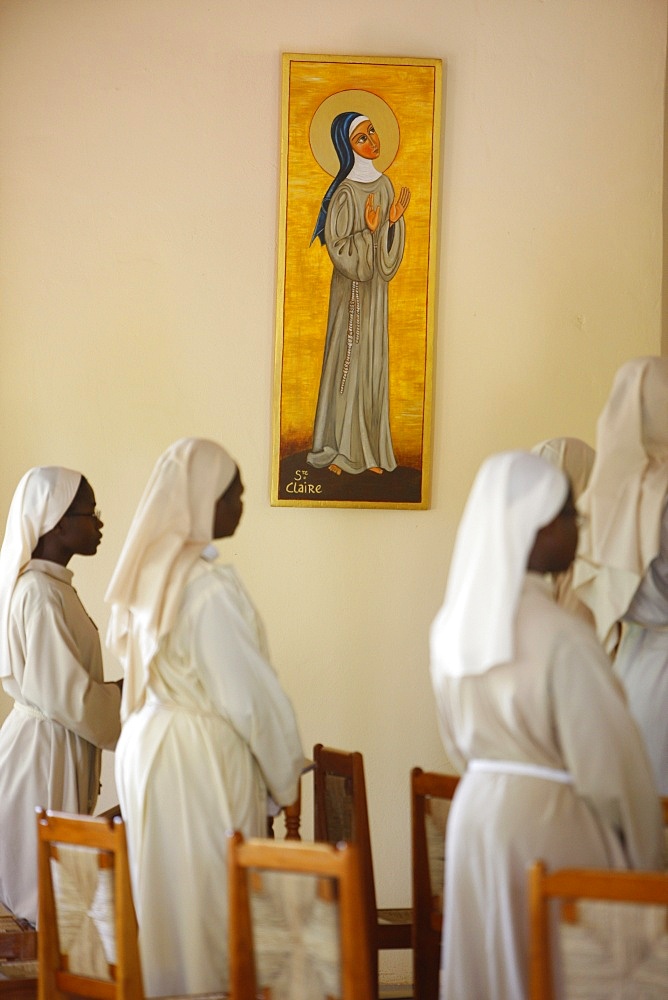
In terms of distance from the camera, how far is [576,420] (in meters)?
6.08

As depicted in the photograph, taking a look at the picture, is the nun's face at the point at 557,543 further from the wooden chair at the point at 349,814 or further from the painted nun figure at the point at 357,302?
the painted nun figure at the point at 357,302

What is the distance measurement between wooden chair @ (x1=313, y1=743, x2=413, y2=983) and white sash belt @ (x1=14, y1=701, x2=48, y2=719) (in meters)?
1.31

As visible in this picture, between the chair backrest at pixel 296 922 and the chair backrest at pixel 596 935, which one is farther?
the chair backrest at pixel 296 922

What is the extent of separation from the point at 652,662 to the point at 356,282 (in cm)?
268

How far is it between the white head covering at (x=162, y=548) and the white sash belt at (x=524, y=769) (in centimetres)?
122

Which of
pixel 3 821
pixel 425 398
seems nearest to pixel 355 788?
pixel 3 821

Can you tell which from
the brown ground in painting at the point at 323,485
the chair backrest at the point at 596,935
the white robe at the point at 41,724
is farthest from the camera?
the brown ground in painting at the point at 323,485

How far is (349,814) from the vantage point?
3803 mm

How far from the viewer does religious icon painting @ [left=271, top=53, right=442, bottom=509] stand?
5934 millimetres

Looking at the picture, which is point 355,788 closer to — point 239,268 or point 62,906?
point 62,906

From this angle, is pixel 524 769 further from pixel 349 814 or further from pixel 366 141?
pixel 366 141

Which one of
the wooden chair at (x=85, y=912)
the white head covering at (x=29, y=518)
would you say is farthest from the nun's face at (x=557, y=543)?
the white head covering at (x=29, y=518)

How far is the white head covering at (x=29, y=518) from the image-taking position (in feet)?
15.2

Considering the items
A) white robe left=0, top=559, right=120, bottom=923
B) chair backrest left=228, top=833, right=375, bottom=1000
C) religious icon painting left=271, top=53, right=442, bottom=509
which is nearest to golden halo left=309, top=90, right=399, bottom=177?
religious icon painting left=271, top=53, right=442, bottom=509
